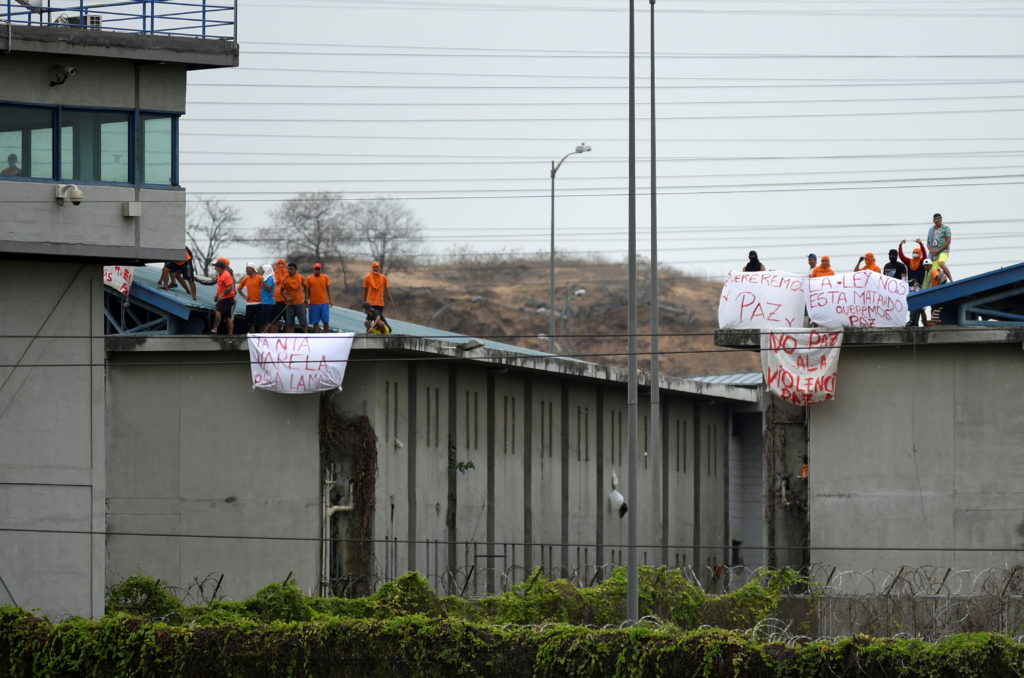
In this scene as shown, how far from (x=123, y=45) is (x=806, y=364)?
12.6 metres

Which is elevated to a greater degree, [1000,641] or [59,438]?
[59,438]

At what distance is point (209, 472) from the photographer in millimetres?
32406

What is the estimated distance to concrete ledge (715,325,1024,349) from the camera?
29.3 m

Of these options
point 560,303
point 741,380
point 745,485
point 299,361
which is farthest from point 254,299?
point 560,303

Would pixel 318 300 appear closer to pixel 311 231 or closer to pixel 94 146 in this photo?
pixel 94 146

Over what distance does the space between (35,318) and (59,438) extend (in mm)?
2048

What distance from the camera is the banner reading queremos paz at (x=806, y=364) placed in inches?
1169

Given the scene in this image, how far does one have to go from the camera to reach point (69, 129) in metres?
28.5

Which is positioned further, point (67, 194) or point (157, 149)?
point (157, 149)

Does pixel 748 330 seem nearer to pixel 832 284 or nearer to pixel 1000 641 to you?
pixel 832 284

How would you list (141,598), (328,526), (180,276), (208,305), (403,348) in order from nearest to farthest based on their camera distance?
(141,598)
(328,526)
(403,348)
(208,305)
(180,276)

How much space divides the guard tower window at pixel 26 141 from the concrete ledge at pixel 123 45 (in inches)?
41.1

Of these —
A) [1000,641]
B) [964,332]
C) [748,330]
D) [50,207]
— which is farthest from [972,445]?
[50,207]

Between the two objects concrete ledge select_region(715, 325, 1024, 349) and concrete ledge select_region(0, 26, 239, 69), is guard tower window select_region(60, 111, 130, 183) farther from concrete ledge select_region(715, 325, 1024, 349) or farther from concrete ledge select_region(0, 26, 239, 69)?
concrete ledge select_region(715, 325, 1024, 349)
